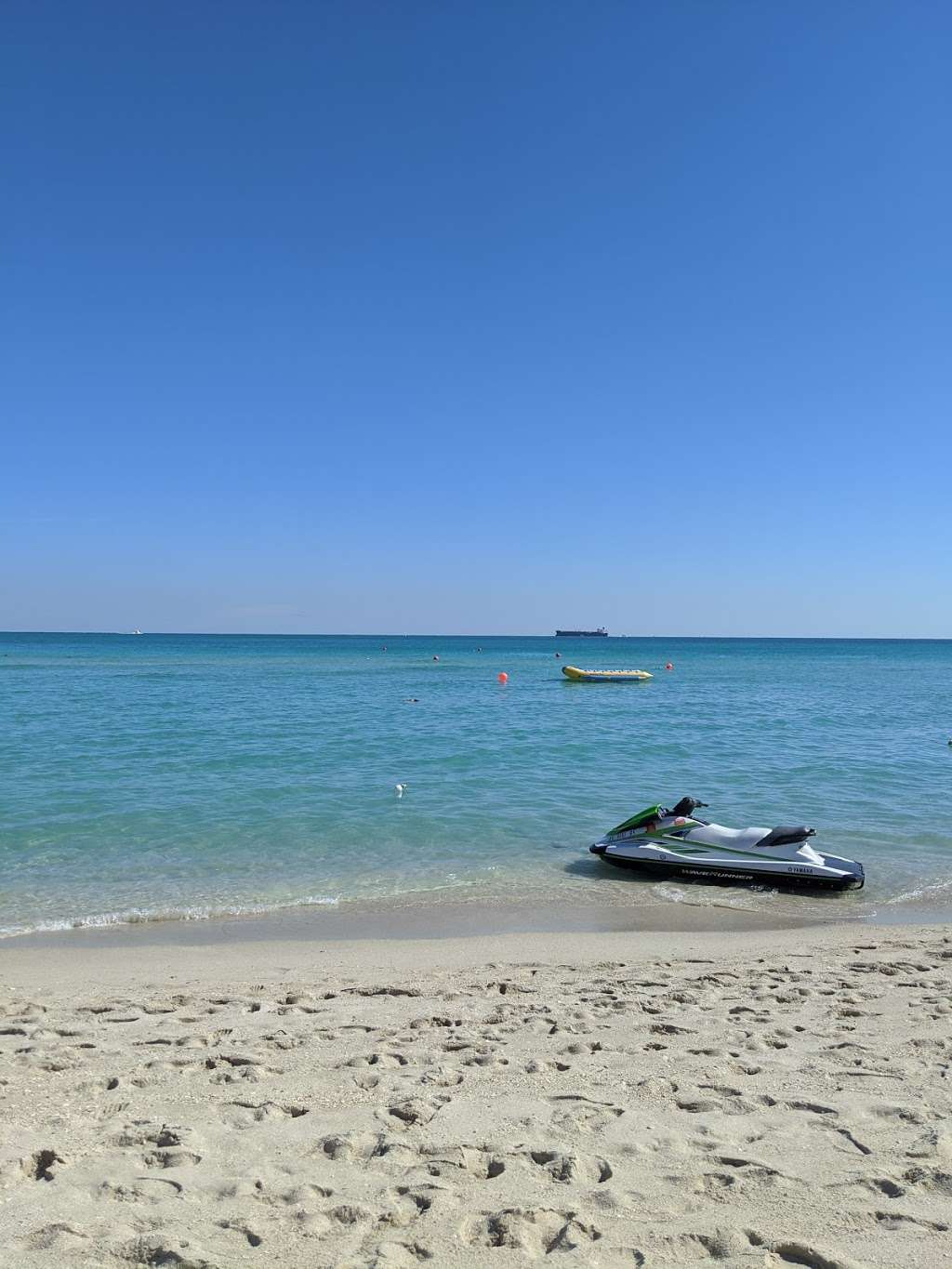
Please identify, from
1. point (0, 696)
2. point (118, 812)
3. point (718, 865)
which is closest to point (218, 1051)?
point (718, 865)

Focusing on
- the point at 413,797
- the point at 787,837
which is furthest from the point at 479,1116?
the point at 413,797

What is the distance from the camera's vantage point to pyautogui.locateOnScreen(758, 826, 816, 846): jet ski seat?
1139cm

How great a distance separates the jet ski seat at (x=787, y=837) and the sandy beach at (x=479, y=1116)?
360cm

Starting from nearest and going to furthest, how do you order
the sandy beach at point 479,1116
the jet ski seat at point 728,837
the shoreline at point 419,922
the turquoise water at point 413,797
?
the sandy beach at point 479,1116 < the shoreline at point 419,922 < the turquoise water at point 413,797 < the jet ski seat at point 728,837

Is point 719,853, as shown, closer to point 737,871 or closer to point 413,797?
point 737,871

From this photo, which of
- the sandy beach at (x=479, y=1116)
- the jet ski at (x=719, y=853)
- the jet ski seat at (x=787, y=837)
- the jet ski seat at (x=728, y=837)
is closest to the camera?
the sandy beach at (x=479, y=1116)

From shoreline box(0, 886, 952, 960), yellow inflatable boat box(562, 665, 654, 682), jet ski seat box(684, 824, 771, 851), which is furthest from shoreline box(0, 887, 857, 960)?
yellow inflatable boat box(562, 665, 654, 682)

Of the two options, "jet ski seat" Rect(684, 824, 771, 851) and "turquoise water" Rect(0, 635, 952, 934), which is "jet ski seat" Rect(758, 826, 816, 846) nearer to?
"jet ski seat" Rect(684, 824, 771, 851)

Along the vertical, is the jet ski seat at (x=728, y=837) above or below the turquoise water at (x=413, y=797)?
above

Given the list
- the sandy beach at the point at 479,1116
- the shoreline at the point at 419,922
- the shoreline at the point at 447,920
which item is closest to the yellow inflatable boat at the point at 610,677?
the shoreline at the point at 447,920

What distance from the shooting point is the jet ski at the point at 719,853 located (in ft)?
36.3

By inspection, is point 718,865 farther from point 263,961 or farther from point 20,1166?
point 20,1166

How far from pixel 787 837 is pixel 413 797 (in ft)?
23.6

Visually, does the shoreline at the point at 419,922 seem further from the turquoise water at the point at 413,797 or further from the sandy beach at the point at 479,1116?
the sandy beach at the point at 479,1116
